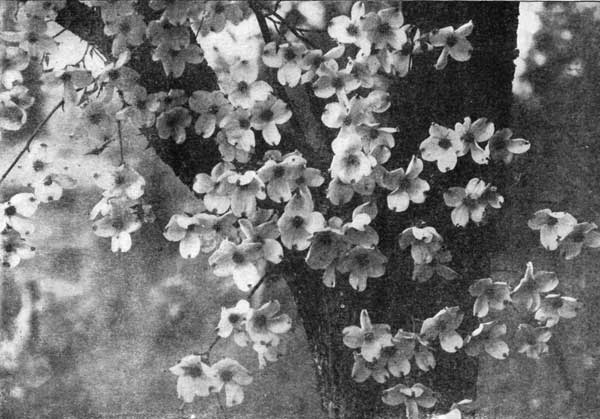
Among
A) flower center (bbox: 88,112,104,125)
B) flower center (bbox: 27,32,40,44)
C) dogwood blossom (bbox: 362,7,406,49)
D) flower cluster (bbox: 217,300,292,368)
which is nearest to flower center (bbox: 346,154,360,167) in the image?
dogwood blossom (bbox: 362,7,406,49)

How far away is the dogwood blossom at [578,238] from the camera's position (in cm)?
189

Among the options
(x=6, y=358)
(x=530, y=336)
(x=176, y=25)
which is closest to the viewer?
(x=176, y=25)

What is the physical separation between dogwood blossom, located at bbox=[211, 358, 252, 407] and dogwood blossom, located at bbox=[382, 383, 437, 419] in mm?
385

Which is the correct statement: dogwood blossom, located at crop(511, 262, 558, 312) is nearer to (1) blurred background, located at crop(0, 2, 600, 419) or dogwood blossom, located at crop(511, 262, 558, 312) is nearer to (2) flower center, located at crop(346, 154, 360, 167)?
(1) blurred background, located at crop(0, 2, 600, 419)

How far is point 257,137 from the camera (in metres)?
1.80

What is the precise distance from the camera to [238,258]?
5.65ft

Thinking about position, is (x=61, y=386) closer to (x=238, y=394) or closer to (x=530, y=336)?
(x=238, y=394)

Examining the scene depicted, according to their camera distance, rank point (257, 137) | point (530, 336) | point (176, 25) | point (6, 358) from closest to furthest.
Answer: point (176, 25) < point (257, 137) < point (530, 336) < point (6, 358)

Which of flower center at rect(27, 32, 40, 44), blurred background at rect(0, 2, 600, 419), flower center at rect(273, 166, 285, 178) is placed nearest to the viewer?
flower center at rect(273, 166, 285, 178)

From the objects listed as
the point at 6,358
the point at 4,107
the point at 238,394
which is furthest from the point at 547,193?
the point at 6,358

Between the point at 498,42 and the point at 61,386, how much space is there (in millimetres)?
1778

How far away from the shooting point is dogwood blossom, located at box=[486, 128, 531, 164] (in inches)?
71.4

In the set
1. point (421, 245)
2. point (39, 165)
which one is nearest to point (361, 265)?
point (421, 245)

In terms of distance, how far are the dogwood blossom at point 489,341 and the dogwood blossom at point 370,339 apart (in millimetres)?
247
